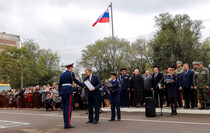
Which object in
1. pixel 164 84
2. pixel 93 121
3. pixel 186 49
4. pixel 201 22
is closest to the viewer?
pixel 93 121

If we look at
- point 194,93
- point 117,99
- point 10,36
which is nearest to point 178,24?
point 194,93

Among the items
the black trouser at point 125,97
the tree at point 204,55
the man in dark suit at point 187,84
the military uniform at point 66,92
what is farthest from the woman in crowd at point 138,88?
the tree at point 204,55

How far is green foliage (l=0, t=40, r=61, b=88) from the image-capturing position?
1886 inches

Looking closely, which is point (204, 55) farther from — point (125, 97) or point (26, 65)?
point (26, 65)

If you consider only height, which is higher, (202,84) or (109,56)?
(109,56)

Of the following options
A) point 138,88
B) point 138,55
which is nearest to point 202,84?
point 138,88

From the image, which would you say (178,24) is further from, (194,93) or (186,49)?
(194,93)

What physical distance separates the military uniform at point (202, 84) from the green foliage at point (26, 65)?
42.9 metres

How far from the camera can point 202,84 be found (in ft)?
37.6

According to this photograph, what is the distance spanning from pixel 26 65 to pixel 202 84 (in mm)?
44590

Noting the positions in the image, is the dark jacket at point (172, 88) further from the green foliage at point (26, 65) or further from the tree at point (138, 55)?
the tree at point (138, 55)

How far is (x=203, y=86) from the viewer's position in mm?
11438

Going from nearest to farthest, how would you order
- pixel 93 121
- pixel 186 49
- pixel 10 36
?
pixel 93 121 → pixel 186 49 → pixel 10 36

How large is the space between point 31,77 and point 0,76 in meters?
7.53
